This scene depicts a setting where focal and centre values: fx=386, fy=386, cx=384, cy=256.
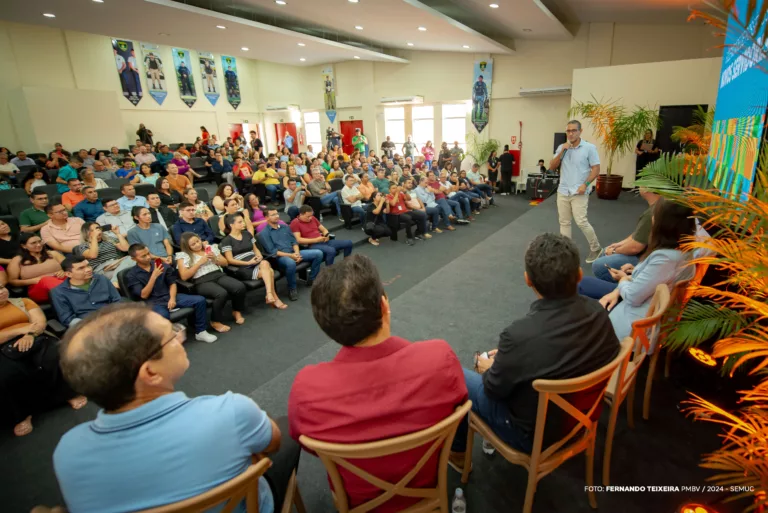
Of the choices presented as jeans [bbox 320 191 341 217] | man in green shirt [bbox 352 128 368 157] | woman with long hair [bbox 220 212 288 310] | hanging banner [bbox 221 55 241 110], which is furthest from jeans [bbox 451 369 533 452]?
hanging banner [bbox 221 55 241 110]

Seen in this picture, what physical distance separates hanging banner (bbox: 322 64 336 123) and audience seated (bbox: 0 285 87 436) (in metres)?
13.8

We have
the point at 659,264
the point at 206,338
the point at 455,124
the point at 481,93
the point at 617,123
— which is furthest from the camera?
the point at 455,124

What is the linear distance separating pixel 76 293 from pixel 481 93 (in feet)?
38.8

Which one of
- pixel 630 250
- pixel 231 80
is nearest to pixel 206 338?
pixel 630 250

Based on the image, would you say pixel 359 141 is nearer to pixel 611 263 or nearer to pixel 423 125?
pixel 423 125

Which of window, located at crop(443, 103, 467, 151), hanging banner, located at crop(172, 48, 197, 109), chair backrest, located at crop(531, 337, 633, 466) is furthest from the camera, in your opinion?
window, located at crop(443, 103, 467, 151)

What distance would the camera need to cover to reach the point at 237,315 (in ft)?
12.0

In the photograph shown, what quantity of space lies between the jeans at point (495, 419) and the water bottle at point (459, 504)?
186mm

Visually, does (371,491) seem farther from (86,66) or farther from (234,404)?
(86,66)

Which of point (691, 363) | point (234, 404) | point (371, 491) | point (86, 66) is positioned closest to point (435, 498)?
point (371, 491)

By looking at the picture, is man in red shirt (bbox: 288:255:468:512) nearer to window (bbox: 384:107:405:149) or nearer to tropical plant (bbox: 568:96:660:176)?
tropical plant (bbox: 568:96:660:176)

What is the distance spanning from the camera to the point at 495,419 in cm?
146

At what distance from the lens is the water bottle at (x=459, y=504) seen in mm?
1531

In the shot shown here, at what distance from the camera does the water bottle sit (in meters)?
1.53
